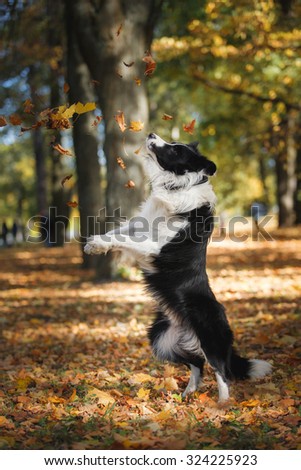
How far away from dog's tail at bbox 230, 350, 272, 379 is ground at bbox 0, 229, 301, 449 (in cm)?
11

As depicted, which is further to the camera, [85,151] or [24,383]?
[85,151]

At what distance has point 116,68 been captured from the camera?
12016 mm

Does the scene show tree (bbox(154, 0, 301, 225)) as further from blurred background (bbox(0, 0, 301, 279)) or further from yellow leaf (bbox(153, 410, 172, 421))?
yellow leaf (bbox(153, 410, 172, 421))

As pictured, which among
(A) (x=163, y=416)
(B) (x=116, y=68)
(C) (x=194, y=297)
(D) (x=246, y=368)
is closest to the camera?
(A) (x=163, y=416)

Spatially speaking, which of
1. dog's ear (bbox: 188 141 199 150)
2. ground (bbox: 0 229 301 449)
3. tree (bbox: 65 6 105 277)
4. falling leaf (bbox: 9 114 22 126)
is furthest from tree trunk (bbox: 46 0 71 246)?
dog's ear (bbox: 188 141 199 150)

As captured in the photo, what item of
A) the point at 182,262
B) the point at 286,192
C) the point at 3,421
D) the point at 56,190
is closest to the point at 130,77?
the point at 182,262

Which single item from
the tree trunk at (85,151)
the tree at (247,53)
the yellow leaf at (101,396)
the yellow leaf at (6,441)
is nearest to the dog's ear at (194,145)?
the yellow leaf at (101,396)

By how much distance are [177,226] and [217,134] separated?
1540cm

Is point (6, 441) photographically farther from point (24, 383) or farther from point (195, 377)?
point (195, 377)

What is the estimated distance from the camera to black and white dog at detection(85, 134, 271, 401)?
17.3ft

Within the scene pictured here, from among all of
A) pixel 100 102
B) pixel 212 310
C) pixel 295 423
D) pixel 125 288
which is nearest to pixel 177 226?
pixel 212 310

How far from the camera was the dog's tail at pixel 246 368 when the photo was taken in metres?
5.46

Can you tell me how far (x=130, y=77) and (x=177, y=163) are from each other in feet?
23.7

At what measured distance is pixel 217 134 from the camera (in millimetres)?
20219
